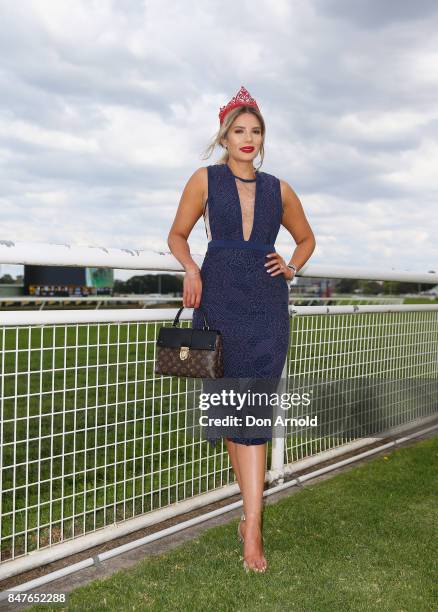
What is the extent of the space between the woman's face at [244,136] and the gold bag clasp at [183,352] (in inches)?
33.5

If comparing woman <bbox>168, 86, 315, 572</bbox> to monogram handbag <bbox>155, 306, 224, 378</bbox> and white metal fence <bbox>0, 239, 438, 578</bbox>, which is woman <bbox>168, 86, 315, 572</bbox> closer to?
monogram handbag <bbox>155, 306, 224, 378</bbox>

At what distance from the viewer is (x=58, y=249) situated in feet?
8.39

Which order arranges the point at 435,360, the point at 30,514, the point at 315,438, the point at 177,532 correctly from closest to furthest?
the point at 177,532
the point at 30,514
the point at 315,438
the point at 435,360

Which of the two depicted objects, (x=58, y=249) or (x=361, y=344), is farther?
(x=361, y=344)

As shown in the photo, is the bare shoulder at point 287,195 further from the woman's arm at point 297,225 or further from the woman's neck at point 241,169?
the woman's neck at point 241,169

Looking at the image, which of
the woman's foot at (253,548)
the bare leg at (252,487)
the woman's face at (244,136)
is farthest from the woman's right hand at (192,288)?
the woman's foot at (253,548)

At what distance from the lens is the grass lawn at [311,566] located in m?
2.46

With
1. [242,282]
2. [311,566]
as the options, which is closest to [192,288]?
A: [242,282]

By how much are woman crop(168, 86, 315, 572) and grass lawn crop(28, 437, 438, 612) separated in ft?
0.56

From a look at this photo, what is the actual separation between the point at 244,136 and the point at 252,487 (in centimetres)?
151

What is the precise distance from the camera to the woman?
2.70 meters

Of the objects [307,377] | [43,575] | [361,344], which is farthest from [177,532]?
[361,344]

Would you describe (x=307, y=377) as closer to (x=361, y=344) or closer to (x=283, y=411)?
(x=283, y=411)

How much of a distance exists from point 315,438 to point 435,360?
1930 millimetres
